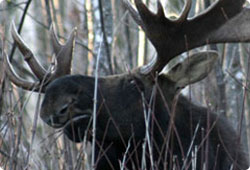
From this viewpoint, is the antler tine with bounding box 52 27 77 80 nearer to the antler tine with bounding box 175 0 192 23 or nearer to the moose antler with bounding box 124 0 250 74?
the moose antler with bounding box 124 0 250 74

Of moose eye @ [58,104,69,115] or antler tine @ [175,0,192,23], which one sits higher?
antler tine @ [175,0,192,23]

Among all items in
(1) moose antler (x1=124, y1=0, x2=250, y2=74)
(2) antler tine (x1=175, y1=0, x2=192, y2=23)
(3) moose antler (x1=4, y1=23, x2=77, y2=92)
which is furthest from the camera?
(3) moose antler (x1=4, y1=23, x2=77, y2=92)

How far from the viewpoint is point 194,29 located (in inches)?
227

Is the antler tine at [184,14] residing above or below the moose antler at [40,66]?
above

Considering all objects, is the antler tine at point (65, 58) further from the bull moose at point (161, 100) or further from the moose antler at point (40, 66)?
the bull moose at point (161, 100)

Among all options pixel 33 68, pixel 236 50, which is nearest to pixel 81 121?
pixel 33 68

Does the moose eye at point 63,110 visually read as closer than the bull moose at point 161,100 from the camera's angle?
Yes

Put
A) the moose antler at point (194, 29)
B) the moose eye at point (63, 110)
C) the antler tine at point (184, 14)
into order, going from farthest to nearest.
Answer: the moose antler at point (194, 29)
the antler tine at point (184, 14)
the moose eye at point (63, 110)

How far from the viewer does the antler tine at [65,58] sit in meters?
6.15

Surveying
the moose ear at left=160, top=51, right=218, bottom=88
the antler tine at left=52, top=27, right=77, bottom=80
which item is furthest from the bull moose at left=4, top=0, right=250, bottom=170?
the antler tine at left=52, top=27, right=77, bottom=80

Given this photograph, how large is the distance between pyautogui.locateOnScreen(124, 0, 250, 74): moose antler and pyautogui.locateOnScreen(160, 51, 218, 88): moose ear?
10 cm

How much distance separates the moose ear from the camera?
18.8 ft

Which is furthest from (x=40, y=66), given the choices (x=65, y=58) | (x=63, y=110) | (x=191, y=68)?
(x=191, y=68)

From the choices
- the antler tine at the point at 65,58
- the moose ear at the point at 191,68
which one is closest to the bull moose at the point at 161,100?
the moose ear at the point at 191,68
